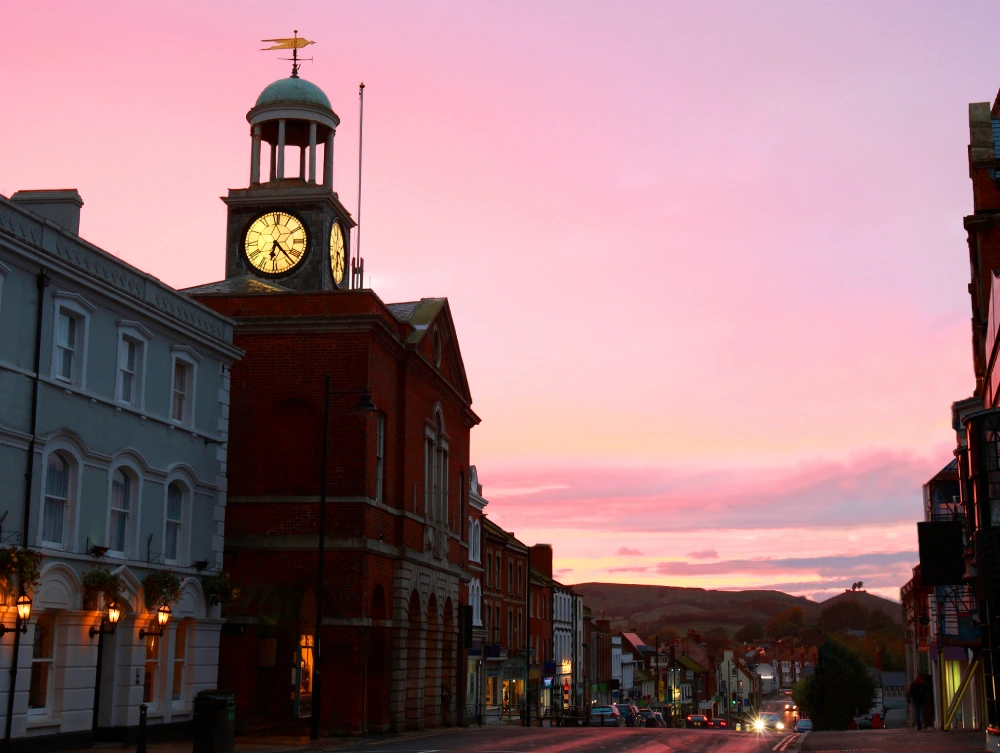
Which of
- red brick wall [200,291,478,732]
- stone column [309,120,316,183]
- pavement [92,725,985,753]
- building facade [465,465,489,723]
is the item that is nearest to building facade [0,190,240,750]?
pavement [92,725,985,753]

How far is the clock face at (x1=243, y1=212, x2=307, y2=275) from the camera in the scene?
41.6 metres

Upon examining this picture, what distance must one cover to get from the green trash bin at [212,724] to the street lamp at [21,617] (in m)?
4.10

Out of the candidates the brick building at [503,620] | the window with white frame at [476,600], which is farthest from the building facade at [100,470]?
the brick building at [503,620]

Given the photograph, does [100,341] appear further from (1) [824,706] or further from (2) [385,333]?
(1) [824,706]

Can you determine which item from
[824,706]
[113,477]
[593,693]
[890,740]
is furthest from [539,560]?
[113,477]

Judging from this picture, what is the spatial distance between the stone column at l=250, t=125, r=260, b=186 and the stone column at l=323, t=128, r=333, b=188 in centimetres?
238

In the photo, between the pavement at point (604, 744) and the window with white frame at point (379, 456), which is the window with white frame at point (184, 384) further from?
the window with white frame at point (379, 456)

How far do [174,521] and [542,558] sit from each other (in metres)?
60.0

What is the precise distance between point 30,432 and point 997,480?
58.8 feet

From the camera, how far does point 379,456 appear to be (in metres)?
37.3

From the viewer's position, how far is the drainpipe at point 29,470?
21484mm

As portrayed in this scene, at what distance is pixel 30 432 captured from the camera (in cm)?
2256

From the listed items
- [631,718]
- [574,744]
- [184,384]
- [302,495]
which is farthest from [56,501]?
[631,718]

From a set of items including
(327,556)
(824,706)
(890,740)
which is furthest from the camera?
(824,706)
